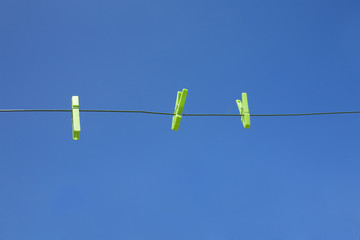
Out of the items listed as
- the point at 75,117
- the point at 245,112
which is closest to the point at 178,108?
the point at 245,112

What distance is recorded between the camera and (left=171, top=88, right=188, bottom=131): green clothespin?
3943mm

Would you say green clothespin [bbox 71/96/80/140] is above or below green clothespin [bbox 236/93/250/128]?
below

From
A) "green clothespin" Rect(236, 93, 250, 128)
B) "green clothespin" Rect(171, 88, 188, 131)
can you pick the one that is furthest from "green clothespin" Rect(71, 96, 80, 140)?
"green clothespin" Rect(236, 93, 250, 128)

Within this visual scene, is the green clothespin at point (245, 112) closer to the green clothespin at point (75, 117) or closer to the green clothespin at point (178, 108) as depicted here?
the green clothespin at point (178, 108)

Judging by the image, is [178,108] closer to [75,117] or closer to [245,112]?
[245,112]

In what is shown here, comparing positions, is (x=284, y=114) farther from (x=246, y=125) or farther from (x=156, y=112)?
(x=156, y=112)

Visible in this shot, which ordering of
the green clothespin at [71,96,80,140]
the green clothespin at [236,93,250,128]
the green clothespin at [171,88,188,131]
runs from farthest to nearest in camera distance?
the green clothespin at [236,93,250,128] → the green clothespin at [171,88,188,131] → the green clothespin at [71,96,80,140]

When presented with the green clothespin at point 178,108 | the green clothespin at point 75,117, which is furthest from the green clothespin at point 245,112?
the green clothespin at point 75,117

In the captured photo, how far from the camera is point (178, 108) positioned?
3996 mm

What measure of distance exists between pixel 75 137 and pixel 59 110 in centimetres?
28

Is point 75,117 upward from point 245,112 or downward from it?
downward

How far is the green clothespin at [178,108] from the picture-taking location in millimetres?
3943

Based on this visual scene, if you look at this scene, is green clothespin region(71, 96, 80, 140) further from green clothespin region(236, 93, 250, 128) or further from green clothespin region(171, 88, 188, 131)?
green clothespin region(236, 93, 250, 128)

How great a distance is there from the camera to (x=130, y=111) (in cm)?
356
